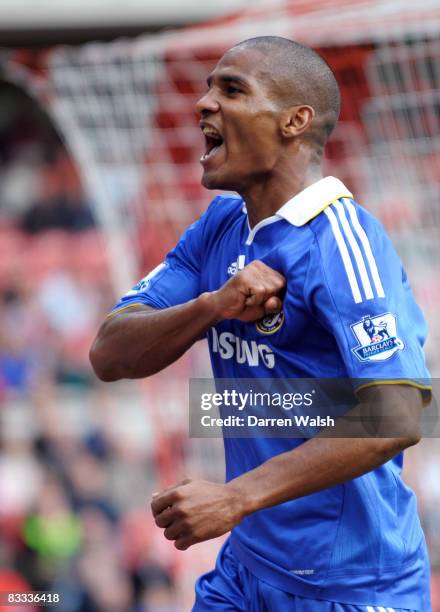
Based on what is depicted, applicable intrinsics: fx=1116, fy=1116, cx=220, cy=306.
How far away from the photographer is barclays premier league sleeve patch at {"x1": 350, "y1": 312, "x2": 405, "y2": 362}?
94.7 inches

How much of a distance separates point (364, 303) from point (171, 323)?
19.6 inches

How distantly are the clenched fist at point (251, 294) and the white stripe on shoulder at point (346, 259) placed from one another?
157mm

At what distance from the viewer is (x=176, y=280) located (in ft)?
9.91

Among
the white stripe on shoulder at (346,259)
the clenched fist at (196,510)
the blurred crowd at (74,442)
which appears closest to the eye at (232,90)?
the white stripe on shoulder at (346,259)

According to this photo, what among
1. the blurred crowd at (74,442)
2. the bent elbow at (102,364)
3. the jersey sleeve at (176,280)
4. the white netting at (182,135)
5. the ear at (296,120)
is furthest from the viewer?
the blurred crowd at (74,442)

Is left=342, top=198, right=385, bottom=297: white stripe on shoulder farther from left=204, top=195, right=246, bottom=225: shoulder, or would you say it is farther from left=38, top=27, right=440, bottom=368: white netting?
left=38, top=27, right=440, bottom=368: white netting

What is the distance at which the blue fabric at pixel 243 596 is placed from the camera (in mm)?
2633

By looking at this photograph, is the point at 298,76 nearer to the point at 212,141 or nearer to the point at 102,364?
the point at 212,141

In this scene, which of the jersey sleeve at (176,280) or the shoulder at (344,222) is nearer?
the shoulder at (344,222)

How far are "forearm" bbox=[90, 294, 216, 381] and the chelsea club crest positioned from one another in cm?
14

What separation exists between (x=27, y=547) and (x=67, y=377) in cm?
186

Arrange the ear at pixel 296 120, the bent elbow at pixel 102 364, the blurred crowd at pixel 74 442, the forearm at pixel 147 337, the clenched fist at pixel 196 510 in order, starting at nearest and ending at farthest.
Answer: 1. the clenched fist at pixel 196 510
2. the forearm at pixel 147 337
3. the ear at pixel 296 120
4. the bent elbow at pixel 102 364
5. the blurred crowd at pixel 74 442

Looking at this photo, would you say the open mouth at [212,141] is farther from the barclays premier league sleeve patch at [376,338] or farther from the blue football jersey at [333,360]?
the barclays premier league sleeve patch at [376,338]

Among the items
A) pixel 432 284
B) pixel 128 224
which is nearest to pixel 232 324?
pixel 128 224
